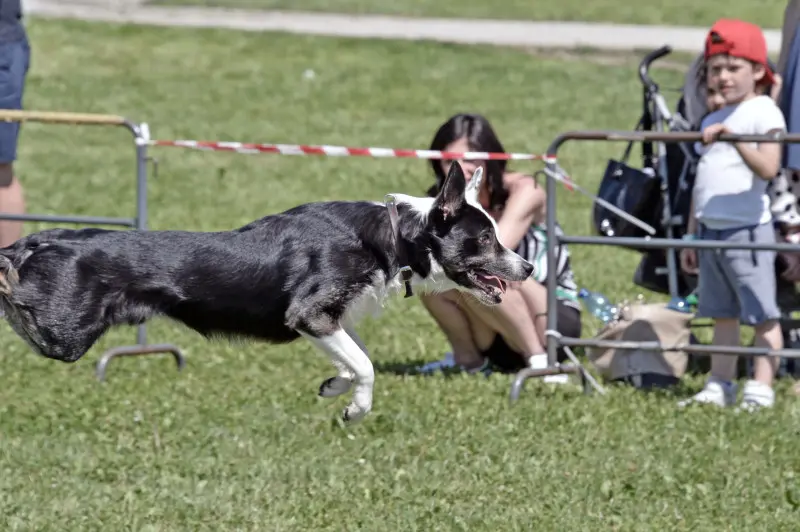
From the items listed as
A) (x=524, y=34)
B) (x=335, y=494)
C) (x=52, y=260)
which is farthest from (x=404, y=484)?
(x=524, y=34)

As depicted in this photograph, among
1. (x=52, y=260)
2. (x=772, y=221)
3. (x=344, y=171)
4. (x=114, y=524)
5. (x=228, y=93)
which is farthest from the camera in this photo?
(x=228, y=93)

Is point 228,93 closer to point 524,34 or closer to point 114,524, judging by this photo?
point 524,34

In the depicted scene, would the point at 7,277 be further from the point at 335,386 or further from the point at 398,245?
the point at 398,245

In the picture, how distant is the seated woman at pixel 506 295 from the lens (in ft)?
24.3

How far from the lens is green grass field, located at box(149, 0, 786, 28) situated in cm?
2394

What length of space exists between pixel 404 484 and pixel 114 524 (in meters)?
1.21

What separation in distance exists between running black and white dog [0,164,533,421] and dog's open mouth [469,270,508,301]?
0.06 meters

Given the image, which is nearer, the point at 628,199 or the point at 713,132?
the point at 713,132

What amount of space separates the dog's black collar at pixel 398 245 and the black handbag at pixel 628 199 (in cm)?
327

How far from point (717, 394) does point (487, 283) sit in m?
2.71

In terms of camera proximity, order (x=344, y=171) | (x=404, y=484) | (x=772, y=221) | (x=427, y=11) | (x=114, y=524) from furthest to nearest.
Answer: (x=427, y=11) < (x=344, y=171) < (x=772, y=221) < (x=404, y=484) < (x=114, y=524)

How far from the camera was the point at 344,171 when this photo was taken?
1352 centimetres

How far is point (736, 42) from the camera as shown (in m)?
6.94

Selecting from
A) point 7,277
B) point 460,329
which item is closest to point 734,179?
point 460,329
